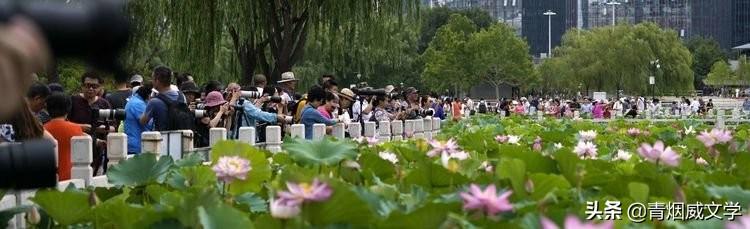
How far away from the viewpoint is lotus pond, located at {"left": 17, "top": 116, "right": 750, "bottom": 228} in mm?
2271

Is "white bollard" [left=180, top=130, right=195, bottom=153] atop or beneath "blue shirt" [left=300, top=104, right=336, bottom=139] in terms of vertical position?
beneath

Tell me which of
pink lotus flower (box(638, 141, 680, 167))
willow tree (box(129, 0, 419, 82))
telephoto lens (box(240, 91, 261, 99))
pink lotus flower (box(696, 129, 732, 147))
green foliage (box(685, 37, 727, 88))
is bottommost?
pink lotus flower (box(638, 141, 680, 167))

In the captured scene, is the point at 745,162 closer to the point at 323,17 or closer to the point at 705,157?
the point at 705,157

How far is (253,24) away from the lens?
17.6m

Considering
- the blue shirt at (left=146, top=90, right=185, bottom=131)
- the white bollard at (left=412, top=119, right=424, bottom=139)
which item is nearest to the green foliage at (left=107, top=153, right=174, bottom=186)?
the blue shirt at (left=146, top=90, right=185, bottom=131)

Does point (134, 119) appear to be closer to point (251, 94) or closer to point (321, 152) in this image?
point (251, 94)

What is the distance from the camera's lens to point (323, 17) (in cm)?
1803

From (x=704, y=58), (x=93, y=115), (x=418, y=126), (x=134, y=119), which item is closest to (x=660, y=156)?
(x=134, y=119)

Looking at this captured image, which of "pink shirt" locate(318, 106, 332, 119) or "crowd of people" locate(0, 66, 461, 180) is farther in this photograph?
"pink shirt" locate(318, 106, 332, 119)

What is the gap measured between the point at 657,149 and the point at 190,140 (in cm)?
436

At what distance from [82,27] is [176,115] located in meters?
6.21

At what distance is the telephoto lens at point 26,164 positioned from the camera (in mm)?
1904

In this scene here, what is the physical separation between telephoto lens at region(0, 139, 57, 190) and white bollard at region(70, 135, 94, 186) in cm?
372

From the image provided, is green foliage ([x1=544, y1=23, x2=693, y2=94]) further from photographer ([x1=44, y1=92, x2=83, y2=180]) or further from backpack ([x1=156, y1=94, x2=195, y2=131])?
photographer ([x1=44, y1=92, x2=83, y2=180])
